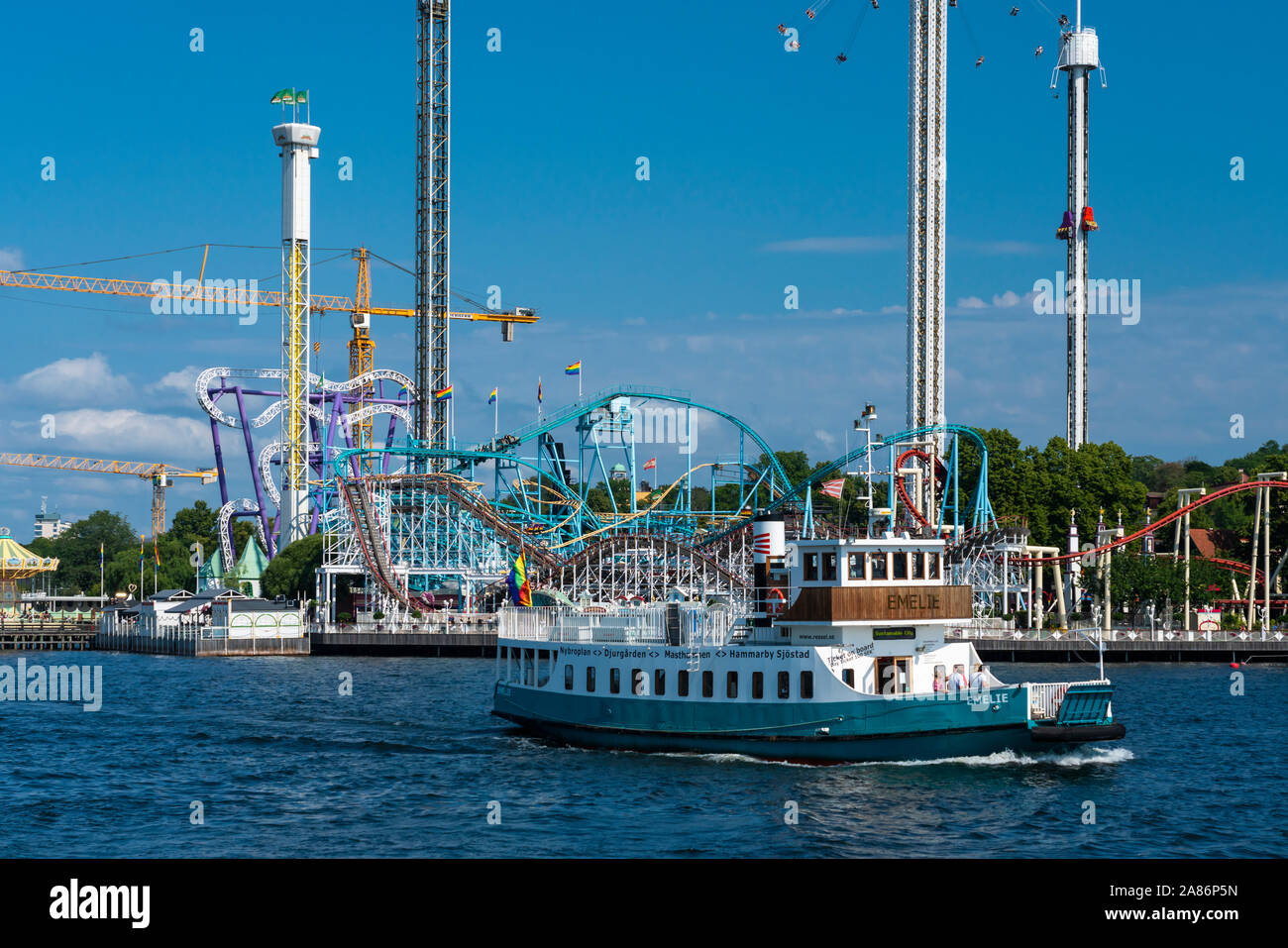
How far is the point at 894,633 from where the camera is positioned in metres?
38.1

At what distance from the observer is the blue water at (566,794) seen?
96.7 ft

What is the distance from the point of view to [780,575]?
40906mm

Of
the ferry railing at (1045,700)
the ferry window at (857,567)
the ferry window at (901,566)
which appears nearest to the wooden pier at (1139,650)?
the ferry window at (901,566)

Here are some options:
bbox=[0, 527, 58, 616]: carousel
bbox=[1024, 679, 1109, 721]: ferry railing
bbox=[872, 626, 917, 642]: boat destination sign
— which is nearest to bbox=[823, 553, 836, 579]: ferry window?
bbox=[872, 626, 917, 642]: boat destination sign

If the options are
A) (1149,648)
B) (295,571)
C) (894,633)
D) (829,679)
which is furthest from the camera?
(295,571)

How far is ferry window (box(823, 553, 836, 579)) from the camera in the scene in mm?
38344

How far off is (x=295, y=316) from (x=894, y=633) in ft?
368

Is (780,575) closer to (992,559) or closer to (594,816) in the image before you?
(594,816)

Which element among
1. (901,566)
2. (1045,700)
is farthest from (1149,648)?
(901,566)

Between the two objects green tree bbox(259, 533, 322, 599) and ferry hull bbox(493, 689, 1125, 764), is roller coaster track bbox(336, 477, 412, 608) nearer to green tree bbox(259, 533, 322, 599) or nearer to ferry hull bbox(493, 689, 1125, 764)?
green tree bbox(259, 533, 322, 599)

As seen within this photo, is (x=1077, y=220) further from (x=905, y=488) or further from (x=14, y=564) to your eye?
(x=14, y=564)

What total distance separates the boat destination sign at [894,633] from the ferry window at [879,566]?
1389mm

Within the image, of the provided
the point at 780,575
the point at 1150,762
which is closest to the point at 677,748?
the point at 780,575

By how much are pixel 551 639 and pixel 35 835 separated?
1781 cm
